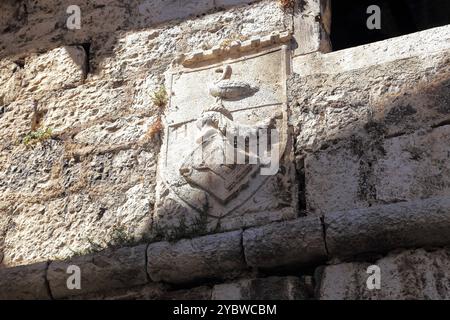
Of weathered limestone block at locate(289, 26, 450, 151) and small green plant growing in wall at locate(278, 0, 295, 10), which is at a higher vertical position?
small green plant growing in wall at locate(278, 0, 295, 10)

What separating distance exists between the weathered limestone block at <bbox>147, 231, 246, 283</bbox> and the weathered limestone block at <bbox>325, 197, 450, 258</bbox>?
467 mm

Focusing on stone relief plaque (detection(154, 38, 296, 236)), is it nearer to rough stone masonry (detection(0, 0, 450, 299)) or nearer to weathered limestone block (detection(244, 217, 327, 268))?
rough stone masonry (detection(0, 0, 450, 299))

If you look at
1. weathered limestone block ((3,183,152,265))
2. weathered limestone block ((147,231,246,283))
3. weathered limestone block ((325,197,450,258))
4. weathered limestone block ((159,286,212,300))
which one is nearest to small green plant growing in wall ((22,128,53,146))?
weathered limestone block ((3,183,152,265))

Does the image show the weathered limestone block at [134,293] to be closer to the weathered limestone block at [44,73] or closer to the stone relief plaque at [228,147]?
the stone relief plaque at [228,147]

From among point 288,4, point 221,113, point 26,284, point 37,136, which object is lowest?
point 26,284

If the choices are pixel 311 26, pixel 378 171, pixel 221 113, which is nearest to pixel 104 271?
pixel 221 113

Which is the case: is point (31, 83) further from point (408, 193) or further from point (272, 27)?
point (408, 193)

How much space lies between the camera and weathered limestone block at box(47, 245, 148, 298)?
16.0ft

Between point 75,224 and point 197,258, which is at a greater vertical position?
point 75,224

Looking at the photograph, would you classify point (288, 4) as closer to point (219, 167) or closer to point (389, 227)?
point (219, 167)

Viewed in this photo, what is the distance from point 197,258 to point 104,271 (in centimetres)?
50

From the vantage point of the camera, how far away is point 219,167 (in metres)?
5.05
